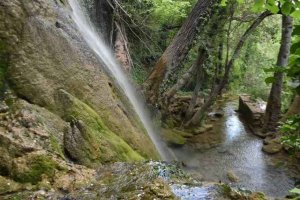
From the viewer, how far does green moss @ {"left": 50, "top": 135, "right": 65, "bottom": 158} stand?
4.39 meters

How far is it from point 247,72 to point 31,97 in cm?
2047

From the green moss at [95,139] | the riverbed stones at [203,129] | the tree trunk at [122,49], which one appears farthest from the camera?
the riverbed stones at [203,129]

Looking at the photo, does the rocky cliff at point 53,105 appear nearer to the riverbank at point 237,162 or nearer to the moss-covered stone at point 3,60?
the moss-covered stone at point 3,60

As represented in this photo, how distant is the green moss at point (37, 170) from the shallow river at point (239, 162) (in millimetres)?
5221

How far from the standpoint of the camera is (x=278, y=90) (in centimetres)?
1237

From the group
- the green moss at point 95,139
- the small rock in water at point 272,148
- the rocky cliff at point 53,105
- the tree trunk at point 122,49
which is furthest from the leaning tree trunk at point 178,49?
the green moss at point 95,139

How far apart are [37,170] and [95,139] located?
1.20 meters

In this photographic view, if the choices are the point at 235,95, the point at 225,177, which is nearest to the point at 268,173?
the point at 225,177

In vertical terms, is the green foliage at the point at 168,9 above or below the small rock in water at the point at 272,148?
above

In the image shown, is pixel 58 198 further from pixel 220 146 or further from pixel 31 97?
pixel 220 146

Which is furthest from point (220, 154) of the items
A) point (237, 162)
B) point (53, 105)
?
point (53, 105)

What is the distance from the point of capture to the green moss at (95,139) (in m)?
4.84

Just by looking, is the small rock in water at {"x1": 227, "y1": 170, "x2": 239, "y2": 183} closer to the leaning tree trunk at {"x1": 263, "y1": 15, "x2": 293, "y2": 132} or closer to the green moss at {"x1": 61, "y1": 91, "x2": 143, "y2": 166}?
the leaning tree trunk at {"x1": 263, "y1": 15, "x2": 293, "y2": 132}

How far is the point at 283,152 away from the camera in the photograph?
10.8m
